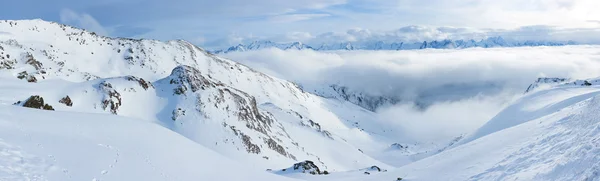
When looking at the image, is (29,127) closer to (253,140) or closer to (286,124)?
(253,140)

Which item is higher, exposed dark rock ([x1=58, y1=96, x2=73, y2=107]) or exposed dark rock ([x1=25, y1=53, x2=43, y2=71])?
exposed dark rock ([x1=25, y1=53, x2=43, y2=71])

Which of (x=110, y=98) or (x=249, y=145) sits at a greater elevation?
(x=110, y=98)

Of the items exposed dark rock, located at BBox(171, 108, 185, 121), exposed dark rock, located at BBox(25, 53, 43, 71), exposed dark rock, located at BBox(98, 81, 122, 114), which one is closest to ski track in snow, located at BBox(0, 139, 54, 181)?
exposed dark rock, located at BBox(98, 81, 122, 114)

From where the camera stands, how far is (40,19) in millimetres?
174125

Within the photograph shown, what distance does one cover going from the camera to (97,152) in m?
27.5

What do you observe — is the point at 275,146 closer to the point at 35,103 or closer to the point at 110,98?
the point at 110,98

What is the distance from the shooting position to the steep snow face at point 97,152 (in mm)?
22938

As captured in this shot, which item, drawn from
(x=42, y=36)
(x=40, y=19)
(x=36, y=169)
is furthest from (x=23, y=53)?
(x=36, y=169)

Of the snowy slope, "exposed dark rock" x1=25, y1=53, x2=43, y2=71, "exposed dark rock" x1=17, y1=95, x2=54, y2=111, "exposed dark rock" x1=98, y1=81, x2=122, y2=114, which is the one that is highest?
"exposed dark rock" x1=25, y1=53, x2=43, y2=71

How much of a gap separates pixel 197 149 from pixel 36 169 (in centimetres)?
1671

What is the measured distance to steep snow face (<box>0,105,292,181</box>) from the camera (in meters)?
22.9

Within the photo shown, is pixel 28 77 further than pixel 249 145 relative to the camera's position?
No

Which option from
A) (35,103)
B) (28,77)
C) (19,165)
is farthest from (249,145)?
(19,165)

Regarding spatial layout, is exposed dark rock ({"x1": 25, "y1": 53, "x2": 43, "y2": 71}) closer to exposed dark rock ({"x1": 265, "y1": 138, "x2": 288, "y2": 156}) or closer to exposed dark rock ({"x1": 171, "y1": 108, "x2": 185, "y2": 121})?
exposed dark rock ({"x1": 171, "y1": 108, "x2": 185, "y2": 121})
